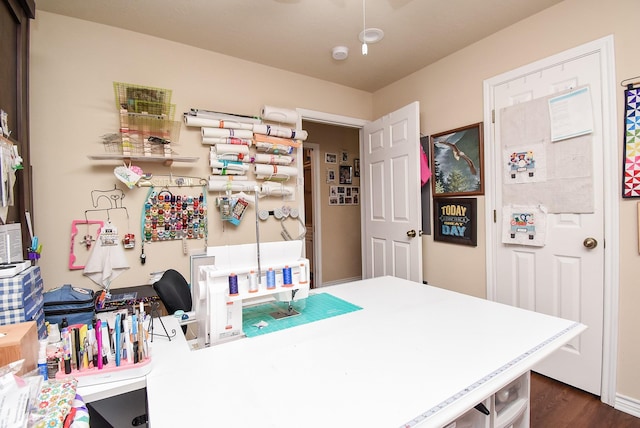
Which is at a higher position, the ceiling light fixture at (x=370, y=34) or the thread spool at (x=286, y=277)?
the ceiling light fixture at (x=370, y=34)

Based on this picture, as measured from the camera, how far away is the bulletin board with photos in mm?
4477

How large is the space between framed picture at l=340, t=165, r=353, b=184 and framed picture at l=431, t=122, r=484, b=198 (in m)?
1.84

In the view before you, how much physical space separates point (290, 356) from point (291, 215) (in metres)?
1.98

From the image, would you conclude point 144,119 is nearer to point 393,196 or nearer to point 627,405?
point 393,196

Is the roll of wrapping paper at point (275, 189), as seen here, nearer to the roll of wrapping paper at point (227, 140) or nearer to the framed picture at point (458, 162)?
the roll of wrapping paper at point (227, 140)

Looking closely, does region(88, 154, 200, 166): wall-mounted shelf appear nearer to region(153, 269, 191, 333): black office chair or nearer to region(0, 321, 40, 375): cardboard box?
region(153, 269, 191, 333): black office chair

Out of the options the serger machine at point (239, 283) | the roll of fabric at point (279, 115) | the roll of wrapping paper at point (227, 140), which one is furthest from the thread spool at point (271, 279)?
the roll of fabric at point (279, 115)

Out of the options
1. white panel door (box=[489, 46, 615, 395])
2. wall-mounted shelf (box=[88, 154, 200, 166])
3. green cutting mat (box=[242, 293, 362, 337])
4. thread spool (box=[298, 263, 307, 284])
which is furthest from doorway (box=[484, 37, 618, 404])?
wall-mounted shelf (box=[88, 154, 200, 166])

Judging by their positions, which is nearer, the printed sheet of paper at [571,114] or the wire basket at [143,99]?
the printed sheet of paper at [571,114]

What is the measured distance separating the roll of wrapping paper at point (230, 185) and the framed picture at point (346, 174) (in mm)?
2124

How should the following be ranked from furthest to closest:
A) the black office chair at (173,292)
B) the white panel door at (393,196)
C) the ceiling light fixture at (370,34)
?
the white panel door at (393,196), the ceiling light fixture at (370,34), the black office chair at (173,292)

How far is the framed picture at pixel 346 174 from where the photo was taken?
4.57 m

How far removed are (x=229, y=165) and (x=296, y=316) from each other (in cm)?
159

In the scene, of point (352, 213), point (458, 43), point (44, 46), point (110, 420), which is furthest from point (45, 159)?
point (352, 213)
